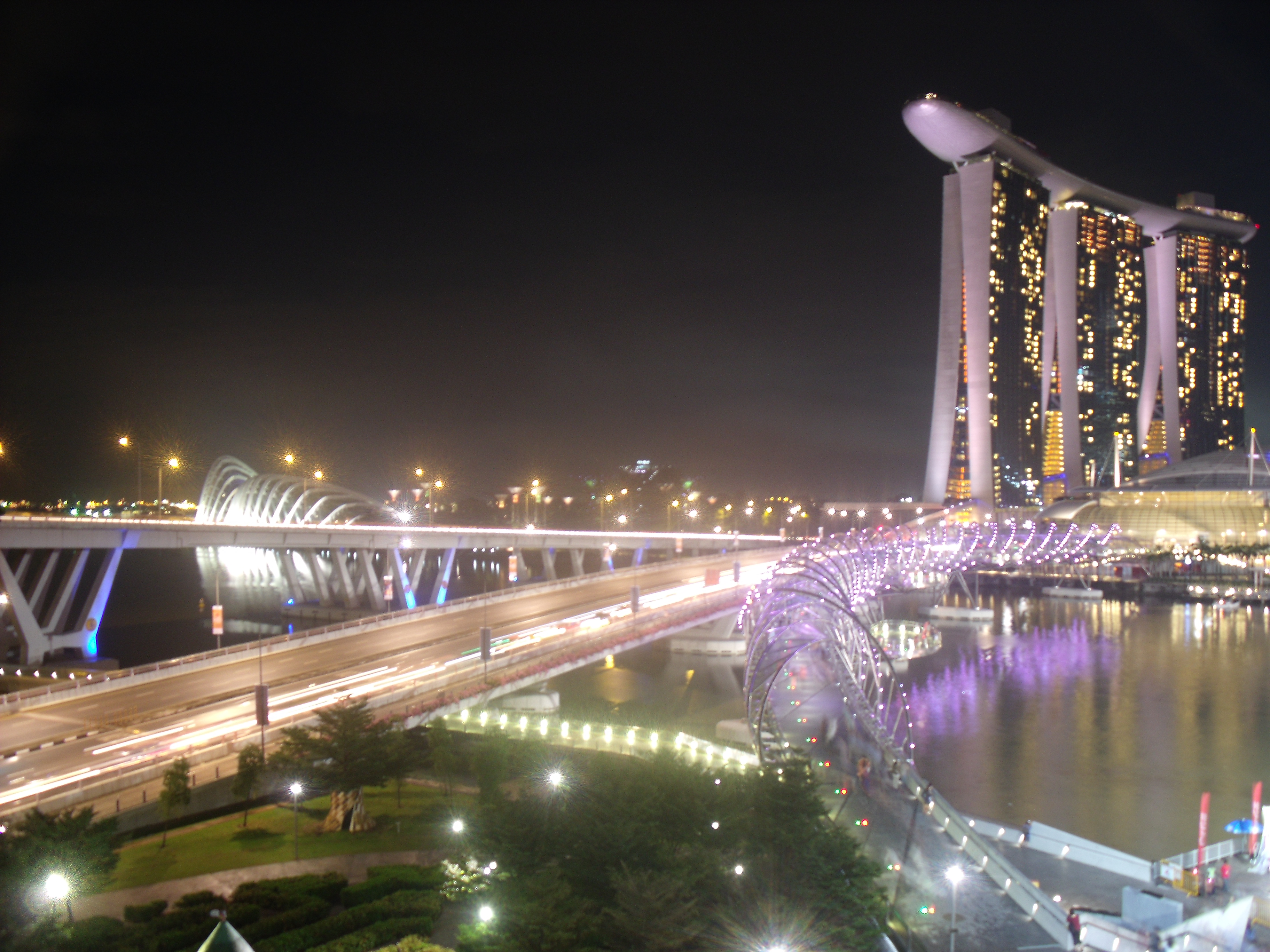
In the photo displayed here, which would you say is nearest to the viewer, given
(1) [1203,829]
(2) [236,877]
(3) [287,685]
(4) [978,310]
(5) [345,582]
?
(2) [236,877]

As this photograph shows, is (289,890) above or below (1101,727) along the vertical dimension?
above

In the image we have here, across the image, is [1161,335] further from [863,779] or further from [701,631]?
[863,779]

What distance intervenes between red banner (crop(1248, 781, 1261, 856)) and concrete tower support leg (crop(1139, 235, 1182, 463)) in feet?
422

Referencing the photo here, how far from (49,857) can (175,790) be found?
296 centimetres

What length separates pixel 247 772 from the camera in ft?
50.2

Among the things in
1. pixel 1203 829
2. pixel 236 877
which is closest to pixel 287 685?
pixel 236 877

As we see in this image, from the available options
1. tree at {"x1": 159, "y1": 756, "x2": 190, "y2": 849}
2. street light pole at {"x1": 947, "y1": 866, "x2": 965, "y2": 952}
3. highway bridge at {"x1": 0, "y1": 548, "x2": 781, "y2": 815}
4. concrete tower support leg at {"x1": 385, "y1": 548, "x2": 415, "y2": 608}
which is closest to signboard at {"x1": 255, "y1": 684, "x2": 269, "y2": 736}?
highway bridge at {"x1": 0, "y1": 548, "x2": 781, "y2": 815}

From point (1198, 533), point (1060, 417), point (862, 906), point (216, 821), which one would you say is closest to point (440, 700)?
point (216, 821)

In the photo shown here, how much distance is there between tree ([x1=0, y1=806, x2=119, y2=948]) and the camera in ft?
34.2

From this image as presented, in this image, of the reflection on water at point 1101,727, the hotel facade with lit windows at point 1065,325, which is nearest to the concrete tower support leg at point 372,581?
the reflection on water at point 1101,727

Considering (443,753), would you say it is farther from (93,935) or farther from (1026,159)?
(1026,159)

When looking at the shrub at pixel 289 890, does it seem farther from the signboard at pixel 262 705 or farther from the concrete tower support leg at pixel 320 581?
the concrete tower support leg at pixel 320 581

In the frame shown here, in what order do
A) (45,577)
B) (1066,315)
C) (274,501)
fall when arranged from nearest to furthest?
(45,577) → (274,501) → (1066,315)

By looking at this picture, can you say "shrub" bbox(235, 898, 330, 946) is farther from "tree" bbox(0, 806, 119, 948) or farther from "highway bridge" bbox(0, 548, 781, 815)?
"highway bridge" bbox(0, 548, 781, 815)
